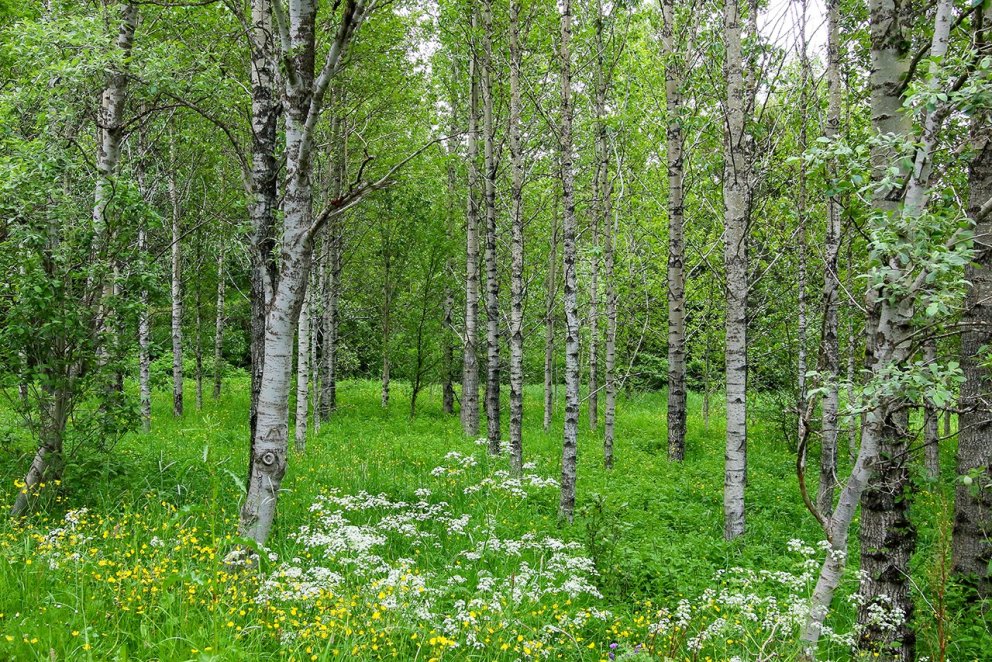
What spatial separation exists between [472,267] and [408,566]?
9836 mm

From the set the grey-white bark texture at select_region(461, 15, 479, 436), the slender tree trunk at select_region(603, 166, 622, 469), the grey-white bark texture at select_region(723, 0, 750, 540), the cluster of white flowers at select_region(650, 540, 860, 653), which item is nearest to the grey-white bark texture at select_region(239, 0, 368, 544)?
the cluster of white flowers at select_region(650, 540, 860, 653)

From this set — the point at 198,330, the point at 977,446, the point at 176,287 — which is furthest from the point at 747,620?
the point at 198,330

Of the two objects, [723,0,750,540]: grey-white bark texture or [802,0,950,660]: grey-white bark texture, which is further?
[723,0,750,540]: grey-white bark texture

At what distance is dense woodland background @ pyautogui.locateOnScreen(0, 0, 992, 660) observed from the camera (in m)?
3.72

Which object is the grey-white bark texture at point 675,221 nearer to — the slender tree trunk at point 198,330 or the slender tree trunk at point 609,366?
the slender tree trunk at point 609,366

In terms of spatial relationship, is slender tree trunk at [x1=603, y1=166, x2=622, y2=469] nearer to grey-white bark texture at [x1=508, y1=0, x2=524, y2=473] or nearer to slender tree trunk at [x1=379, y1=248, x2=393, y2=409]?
grey-white bark texture at [x1=508, y1=0, x2=524, y2=473]

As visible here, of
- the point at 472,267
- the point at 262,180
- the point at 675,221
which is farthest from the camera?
the point at 472,267

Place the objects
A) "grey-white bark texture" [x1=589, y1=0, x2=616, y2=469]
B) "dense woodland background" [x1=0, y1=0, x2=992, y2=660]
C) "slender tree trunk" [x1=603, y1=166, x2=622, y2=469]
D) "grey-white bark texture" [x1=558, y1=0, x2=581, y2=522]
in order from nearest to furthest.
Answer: "dense woodland background" [x1=0, y1=0, x2=992, y2=660], "grey-white bark texture" [x1=558, y1=0, x2=581, y2=522], "grey-white bark texture" [x1=589, y1=0, x2=616, y2=469], "slender tree trunk" [x1=603, y1=166, x2=622, y2=469]

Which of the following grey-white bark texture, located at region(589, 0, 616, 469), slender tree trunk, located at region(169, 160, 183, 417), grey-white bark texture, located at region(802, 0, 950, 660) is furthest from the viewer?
slender tree trunk, located at region(169, 160, 183, 417)

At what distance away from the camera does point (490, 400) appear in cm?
1180

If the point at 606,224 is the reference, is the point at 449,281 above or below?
below

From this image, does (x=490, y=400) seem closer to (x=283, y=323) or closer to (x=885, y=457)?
(x=283, y=323)

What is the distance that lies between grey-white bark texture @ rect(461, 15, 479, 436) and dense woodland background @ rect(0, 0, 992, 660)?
107 millimetres

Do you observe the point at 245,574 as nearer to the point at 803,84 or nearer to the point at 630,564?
the point at 630,564
